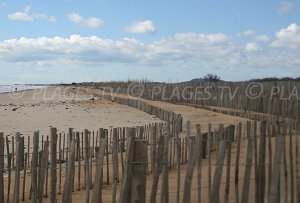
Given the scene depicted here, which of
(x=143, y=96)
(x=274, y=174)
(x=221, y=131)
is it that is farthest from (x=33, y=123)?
(x=143, y=96)

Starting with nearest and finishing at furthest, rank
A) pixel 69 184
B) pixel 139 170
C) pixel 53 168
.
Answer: pixel 139 170 → pixel 69 184 → pixel 53 168

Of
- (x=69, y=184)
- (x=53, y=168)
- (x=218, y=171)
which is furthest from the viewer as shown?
(x=53, y=168)

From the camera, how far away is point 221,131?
4.64 meters

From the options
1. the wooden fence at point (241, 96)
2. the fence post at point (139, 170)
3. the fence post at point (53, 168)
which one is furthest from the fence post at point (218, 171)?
the wooden fence at point (241, 96)

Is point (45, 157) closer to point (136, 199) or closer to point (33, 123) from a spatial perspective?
point (136, 199)

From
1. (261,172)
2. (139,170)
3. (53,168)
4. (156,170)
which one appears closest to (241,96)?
(261,172)

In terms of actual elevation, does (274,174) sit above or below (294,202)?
above

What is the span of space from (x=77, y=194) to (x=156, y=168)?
2.35 meters

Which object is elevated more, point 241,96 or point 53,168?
point 241,96

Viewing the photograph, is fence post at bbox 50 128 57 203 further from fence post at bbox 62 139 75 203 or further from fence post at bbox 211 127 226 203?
fence post at bbox 211 127 226 203

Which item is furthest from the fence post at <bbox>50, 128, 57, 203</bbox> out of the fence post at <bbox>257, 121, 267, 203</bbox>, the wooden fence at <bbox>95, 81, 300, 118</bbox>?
the wooden fence at <bbox>95, 81, 300, 118</bbox>

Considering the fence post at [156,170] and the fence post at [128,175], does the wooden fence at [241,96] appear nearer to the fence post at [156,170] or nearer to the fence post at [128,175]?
the fence post at [156,170]

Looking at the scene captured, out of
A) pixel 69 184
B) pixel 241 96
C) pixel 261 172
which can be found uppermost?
pixel 241 96

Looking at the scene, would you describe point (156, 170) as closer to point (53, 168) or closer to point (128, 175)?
point (128, 175)
